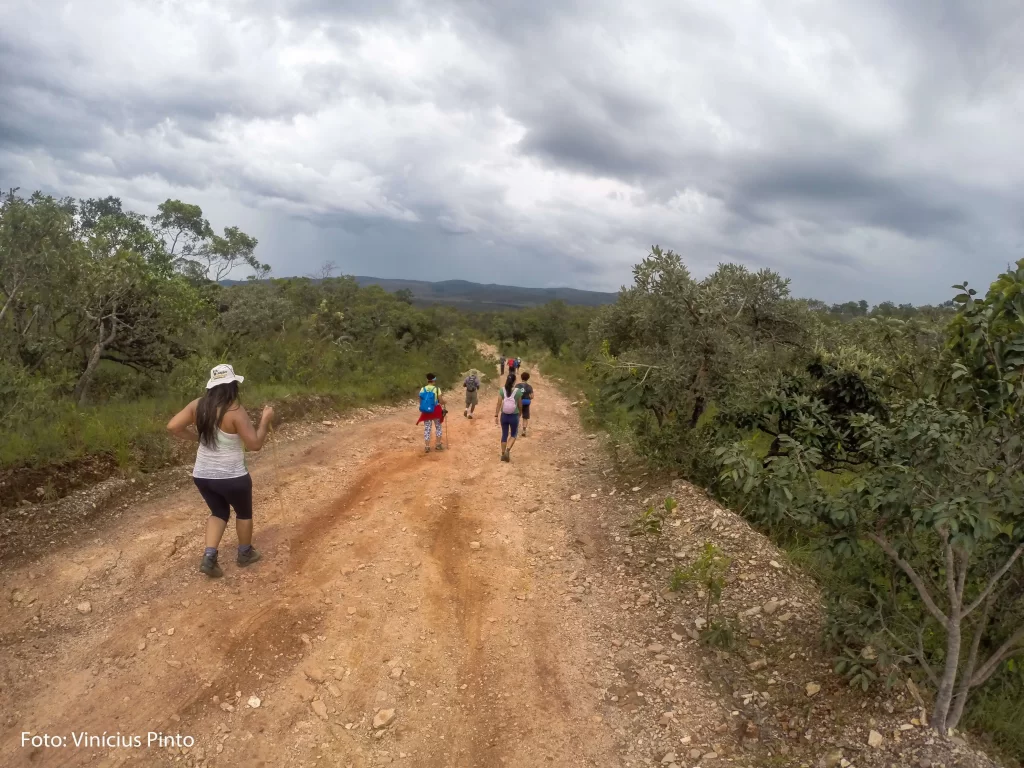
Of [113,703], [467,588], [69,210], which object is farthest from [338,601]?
[69,210]

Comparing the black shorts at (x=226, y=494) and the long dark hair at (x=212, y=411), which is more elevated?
the long dark hair at (x=212, y=411)

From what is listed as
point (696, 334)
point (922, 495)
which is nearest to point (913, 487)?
point (922, 495)

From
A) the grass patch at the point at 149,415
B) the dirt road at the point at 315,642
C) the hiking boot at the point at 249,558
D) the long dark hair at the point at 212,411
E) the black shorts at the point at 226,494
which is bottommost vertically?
the dirt road at the point at 315,642

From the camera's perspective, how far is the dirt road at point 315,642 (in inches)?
154

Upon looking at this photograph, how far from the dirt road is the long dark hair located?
56.7 inches

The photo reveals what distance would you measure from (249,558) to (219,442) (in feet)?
4.42

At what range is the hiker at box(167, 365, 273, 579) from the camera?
17.4 ft

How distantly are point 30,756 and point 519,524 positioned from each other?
16.6 feet

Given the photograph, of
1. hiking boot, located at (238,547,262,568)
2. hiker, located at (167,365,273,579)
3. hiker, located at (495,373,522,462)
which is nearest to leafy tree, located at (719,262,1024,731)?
hiker, located at (167,365,273,579)

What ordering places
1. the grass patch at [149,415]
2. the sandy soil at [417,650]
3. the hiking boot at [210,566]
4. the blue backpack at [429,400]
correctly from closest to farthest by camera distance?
1. the sandy soil at [417,650]
2. the hiking boot at [210,566]
3. the grass patch at [149,415]
4. the blue backpack at [429,400]

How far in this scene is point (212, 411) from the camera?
527cm

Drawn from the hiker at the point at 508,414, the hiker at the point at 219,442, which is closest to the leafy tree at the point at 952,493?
the hiker at the point at 219,442

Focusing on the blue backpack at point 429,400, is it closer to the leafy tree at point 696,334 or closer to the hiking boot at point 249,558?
the leafy tree at point 696,334

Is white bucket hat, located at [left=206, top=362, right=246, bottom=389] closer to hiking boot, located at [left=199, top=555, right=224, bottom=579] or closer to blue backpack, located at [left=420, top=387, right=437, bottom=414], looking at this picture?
hiking boot, located at [left=199, top=555, right=224, bottom=579]
